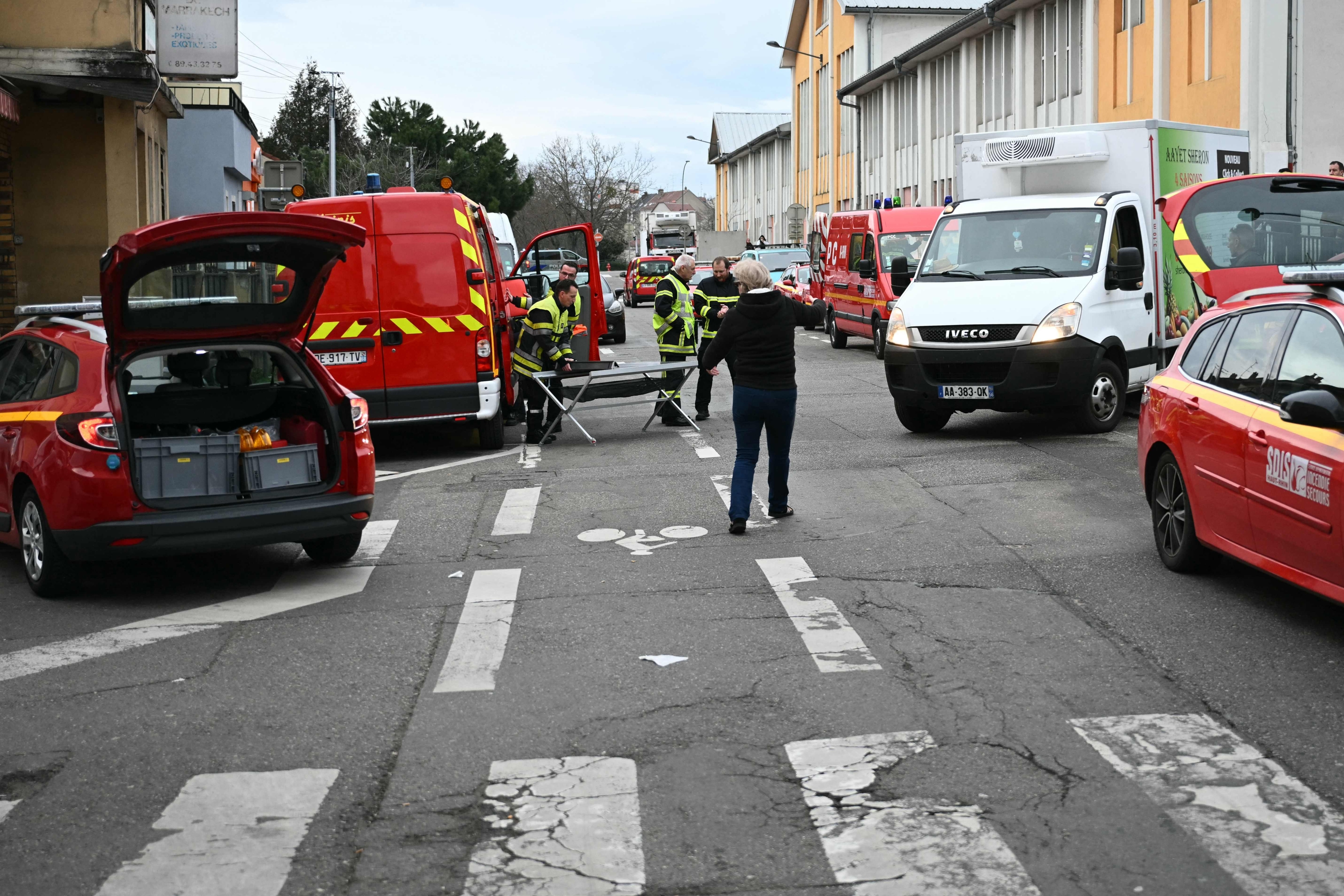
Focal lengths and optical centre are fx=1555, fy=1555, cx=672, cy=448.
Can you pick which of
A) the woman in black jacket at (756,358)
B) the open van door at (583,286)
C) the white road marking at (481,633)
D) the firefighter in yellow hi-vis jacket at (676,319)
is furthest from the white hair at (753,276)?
the open van door at (583,286)

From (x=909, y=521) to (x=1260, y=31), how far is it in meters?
20.0

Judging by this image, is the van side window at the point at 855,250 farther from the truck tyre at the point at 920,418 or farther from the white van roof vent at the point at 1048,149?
the truck tyre at the point at 920,418

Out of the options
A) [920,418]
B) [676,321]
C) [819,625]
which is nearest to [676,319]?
[676,321]

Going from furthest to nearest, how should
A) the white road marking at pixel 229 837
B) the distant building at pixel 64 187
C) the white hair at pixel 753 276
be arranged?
the distant building at pixel 64 187 → the white hair at pixel 753 276 → the white road marking at pixel 229 837

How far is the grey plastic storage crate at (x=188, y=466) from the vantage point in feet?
27.3

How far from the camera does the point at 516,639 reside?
7098mm

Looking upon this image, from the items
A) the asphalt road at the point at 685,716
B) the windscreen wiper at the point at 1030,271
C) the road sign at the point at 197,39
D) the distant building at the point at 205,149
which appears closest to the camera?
the asphalt road at the point at 685,716

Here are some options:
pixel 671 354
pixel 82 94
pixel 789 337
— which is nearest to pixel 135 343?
pixel 789 337

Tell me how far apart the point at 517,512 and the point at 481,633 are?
3.76 metres

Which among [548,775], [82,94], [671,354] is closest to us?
[548,775]

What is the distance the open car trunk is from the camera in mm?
8375

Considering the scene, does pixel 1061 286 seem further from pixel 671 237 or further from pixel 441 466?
pixel 671 237

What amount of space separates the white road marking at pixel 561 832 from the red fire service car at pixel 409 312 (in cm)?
919

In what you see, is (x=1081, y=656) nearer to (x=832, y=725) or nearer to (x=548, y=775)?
(x=832, y=725)
